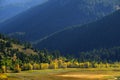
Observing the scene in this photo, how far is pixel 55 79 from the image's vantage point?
7485 inches

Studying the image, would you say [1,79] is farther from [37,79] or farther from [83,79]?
[83,79]

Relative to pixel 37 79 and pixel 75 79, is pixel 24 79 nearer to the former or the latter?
pixel 37 79

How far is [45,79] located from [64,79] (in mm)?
9710

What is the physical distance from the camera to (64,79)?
191 m

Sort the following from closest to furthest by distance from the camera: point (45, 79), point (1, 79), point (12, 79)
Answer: point (1, 79)
point (12, 79)
point (45, 79)

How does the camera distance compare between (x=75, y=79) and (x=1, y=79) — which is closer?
(x=1, y=79)

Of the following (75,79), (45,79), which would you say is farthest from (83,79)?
(45,79)

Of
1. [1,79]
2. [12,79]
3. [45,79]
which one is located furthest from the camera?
[45,79]

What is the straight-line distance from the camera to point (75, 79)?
19462 cm

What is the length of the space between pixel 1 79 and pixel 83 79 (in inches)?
2055

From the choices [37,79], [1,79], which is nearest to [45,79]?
[37,79]

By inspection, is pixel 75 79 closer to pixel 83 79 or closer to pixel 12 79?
pixel 83 79

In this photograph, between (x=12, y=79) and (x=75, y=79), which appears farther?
(x=75, y=79)

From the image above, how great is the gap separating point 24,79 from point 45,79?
428 inches
